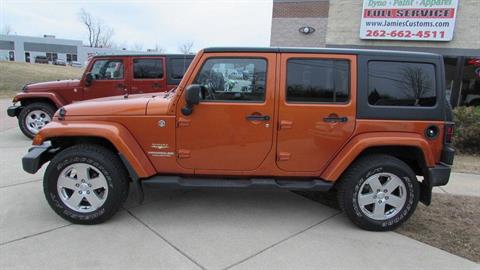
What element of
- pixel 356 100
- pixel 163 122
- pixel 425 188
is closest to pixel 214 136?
pixel 163 122

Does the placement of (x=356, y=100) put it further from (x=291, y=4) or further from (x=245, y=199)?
(x=291, y=4)

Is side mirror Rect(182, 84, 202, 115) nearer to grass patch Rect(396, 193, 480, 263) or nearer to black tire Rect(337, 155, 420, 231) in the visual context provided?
black tire Rect(337, 155, 420, 231)

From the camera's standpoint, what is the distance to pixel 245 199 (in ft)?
15.1

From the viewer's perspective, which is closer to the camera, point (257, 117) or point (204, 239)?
point (204, 239)

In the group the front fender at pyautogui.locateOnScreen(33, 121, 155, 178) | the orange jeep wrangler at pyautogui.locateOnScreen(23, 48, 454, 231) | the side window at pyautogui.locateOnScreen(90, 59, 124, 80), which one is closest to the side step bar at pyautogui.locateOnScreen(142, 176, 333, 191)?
the orange jeep wrangler at pyautogui.locateOnScreen(23, 48, 454, 231)

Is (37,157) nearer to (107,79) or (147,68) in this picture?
(107,79)

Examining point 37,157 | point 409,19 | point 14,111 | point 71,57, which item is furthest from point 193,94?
point 71,57

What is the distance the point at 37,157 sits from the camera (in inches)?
147

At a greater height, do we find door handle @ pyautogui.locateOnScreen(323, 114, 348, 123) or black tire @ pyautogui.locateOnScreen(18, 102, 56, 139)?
door handle @ pyautogui.locateOnScreen(323, 114, 348, 123)

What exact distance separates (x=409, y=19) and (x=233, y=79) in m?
12.4

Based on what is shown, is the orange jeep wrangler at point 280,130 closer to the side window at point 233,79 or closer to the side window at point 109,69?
the side window at point 233,79

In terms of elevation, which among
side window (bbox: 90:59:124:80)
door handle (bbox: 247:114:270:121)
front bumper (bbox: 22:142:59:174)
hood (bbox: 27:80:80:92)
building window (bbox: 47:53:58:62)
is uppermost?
building window (bbox: 47:53:58:62)

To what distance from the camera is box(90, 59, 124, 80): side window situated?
26.8 ft

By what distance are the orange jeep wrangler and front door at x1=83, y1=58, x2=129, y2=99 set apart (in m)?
4.51
